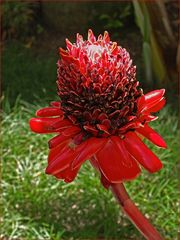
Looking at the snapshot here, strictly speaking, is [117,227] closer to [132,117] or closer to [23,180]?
[23,180]

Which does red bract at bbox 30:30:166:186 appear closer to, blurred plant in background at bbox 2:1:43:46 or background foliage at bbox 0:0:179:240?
background foliage at bbox 0:0:179:240

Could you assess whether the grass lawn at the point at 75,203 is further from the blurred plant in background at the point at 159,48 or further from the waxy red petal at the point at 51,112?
the waxy red petal at the point at 51,112

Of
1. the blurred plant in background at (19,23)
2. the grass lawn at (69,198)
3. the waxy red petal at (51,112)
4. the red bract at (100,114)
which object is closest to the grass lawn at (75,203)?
the grass lawn at (69,198)

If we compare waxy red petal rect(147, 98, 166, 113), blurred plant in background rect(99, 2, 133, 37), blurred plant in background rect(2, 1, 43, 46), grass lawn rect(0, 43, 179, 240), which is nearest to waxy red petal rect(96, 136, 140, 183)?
waxy red petal rect(147, 98, 166, 113)

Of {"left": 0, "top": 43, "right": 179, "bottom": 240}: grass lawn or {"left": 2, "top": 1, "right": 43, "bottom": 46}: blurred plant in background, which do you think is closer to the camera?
{"left": 0, "top": 43, "right": 179, "bottom": 240}: grass lawn

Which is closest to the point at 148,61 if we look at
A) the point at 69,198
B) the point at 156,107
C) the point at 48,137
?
the point at 48,137

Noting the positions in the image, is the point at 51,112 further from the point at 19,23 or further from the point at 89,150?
the point at 19,23

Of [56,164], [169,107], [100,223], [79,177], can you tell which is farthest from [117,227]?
[56,164]
